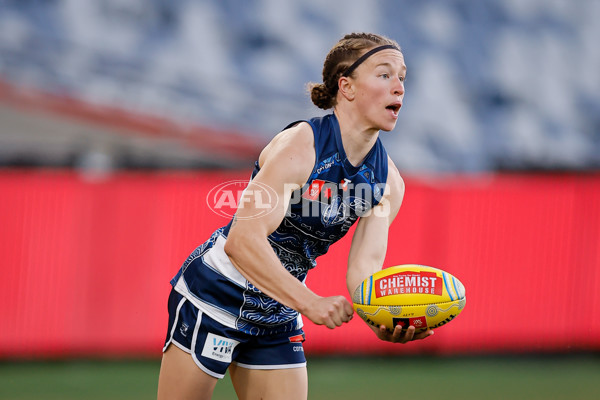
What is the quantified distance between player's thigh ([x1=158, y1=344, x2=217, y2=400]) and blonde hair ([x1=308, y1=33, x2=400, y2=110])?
1330 millimetres

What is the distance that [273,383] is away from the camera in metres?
3.68

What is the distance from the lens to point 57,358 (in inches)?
277

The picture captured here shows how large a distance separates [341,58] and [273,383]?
152cm

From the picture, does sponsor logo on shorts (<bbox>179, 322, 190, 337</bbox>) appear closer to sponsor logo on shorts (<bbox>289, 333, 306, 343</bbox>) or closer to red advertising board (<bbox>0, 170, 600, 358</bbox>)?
sponsor logo on shorts (<bbox>289, 333, 306, 343</bbox>)

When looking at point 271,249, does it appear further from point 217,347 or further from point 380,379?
point 380,379

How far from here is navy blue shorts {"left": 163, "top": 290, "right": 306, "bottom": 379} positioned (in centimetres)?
360

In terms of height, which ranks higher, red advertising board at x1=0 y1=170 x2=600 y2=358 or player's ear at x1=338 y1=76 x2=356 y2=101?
A: player's ear at x1=338 y1=76 x2=356 y2=101

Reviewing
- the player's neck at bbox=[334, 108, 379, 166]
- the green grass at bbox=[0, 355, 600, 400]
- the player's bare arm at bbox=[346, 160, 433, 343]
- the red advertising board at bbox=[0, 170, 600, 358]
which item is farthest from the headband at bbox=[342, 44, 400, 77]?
the red advertising board at bbox=[0, 170, 600, 358]

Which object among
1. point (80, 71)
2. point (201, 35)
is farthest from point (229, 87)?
point (80, 71)

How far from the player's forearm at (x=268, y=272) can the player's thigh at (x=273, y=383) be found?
735mm

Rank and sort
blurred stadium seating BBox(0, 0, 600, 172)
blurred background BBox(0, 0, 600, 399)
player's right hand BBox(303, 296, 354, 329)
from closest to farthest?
1. player's right hand BBox(303, 296, 354, 329)
2. blurred background BBox(0, 0, 600, 399)
3. blurred stadium seating BBox(0, 0, 600, 172)

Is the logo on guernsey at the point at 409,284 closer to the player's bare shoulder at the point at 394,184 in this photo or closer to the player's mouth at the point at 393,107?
the player's bare shoulder at the point at 394,184

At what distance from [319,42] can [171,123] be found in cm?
246

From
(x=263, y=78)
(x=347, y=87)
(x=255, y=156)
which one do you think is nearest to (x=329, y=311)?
(x=347, y=87)
